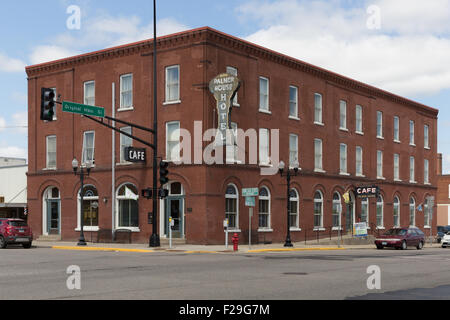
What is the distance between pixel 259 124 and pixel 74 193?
12.6 meters

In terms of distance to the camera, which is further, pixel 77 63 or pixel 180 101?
pixel 77 63

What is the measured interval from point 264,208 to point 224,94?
28.8 ft

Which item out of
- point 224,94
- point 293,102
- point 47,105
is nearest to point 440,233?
point 293,102

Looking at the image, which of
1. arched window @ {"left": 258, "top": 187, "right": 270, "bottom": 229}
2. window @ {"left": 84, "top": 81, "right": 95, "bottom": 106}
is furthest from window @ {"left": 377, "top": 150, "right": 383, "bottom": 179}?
window @ {"left": 84, "top": 81, "right": 95, "bottom": 106}

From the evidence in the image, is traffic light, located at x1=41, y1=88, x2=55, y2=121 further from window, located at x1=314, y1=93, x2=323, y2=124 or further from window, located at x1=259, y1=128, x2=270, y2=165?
window, located at x1=314, y1=93, x2=323, y2=124

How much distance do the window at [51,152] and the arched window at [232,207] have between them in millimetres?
12978

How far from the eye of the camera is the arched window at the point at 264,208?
38.8 m

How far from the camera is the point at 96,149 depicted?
3988 cm

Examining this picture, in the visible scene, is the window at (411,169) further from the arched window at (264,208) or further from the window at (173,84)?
the window at (173,84)

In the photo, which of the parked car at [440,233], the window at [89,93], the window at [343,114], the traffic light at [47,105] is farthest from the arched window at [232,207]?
the parked car at [440,233]

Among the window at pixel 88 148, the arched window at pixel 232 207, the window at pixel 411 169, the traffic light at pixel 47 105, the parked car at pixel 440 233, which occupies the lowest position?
the parked car at pixel 440 233

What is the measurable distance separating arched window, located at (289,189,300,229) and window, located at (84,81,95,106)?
45.8 feet
